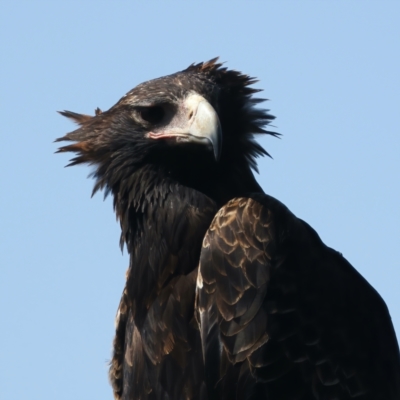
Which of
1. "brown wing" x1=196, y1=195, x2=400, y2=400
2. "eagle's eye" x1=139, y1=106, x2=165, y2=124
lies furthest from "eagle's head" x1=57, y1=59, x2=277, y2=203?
"brown wing" x1=196, y1=195, x2=400, y2=400

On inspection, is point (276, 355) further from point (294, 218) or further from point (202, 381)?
point (294, 218)

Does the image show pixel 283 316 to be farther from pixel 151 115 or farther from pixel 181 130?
pixel 151 115

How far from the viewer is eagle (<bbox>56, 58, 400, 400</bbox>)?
8.16 metres

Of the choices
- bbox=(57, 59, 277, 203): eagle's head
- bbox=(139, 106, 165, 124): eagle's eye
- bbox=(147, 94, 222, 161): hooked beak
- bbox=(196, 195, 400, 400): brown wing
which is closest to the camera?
bbox=(196, 195, 400, 400): brown wing

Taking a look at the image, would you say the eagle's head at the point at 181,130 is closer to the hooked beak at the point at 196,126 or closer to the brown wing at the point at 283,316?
the hooked beak at the point at 196,126

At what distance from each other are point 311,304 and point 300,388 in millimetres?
662

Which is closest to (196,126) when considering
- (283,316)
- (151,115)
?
(151,115)

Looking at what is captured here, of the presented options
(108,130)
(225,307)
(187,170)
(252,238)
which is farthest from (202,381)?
(108,130)

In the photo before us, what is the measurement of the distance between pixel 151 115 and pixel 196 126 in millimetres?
632

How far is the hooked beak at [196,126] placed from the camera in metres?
8.37

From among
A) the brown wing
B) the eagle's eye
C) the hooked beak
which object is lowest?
the brown wing

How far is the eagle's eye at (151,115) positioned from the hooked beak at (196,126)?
140 millimetres

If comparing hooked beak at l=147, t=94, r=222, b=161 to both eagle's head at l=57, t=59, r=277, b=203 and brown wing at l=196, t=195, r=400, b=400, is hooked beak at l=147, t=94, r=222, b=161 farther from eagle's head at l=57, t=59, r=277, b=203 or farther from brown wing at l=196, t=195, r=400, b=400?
brown wing at l=196, t=195, r=400, b=400

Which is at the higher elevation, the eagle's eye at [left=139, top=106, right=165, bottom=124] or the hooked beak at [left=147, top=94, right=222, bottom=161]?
the eagle's eye at [left=139, top=106, right=165, bottom=124]
